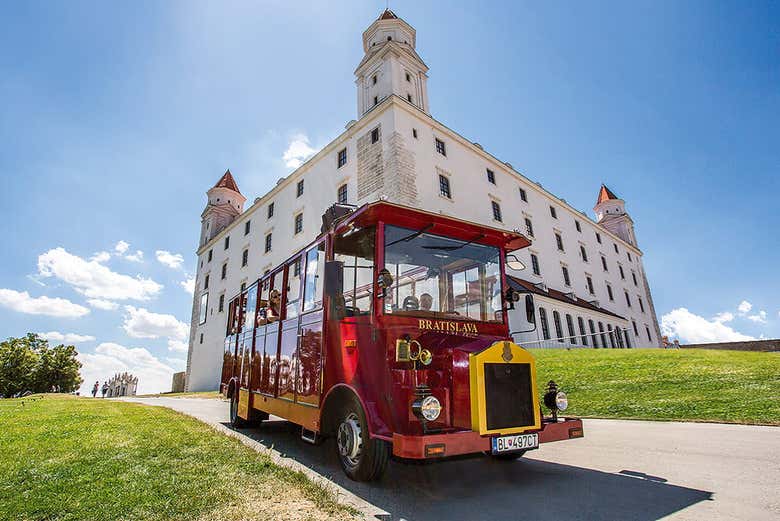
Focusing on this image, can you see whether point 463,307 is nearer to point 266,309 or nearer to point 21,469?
point 266,309

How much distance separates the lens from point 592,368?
14.0 metres

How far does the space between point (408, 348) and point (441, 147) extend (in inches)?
963

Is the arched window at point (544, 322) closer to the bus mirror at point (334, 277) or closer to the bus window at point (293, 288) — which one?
the bus window at point (293, 288)

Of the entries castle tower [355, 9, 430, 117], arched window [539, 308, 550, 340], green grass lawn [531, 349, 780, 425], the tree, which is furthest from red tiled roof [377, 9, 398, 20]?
the tree

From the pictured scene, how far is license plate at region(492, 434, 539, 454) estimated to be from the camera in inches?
157

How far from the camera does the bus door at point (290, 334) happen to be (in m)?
6.29

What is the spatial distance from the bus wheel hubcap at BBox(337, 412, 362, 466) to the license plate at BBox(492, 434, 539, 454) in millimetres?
1476

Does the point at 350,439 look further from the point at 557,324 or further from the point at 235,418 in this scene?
the point at 557,324

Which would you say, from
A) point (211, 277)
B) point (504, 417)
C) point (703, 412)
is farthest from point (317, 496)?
point (211, 277)

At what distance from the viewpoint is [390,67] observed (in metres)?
26.8

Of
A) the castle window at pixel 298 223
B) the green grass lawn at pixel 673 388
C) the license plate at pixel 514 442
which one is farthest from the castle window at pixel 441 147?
the license plate at pixel 514 442

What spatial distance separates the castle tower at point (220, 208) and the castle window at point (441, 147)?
26549 millimetres

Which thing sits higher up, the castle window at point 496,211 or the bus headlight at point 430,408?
the castle window at point 496,211

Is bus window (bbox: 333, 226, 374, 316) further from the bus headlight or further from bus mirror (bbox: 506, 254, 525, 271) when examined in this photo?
bus mirror (bbox: 506, 254, 525, 271)
